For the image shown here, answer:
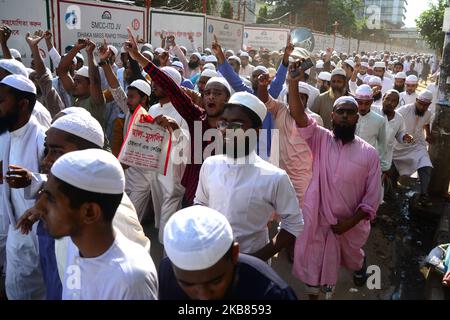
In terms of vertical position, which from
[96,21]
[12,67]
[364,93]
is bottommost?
[364,93]

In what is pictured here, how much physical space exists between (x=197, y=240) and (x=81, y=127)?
1246 mm

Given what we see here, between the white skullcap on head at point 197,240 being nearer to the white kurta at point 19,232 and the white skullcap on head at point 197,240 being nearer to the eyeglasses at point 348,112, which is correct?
the white kurta at point 19,232

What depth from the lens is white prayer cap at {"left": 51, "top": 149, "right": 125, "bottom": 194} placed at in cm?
163

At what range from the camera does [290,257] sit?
459cm

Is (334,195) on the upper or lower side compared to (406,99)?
lower

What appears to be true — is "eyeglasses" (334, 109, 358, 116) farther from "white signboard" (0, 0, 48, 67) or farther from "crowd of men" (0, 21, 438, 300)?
"white signboard" (0, 0, 48, 67)

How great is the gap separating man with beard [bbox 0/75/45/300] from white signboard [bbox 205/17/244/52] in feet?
39.8

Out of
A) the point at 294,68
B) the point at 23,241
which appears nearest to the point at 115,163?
the point at 23,241

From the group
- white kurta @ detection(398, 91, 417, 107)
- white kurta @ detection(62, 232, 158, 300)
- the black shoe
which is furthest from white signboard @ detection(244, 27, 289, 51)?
white kurta @ detection(62, 232, 158, 300)

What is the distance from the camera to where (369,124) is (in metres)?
5.23

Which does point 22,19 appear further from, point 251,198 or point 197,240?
point 197,240

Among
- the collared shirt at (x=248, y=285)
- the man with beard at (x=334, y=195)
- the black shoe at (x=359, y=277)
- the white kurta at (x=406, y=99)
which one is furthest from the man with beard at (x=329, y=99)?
the collared shirt at (x=248, y=285)

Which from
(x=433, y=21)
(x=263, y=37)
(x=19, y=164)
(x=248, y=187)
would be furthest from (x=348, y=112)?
(x=433, y=21)

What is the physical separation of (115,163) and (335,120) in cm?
216
